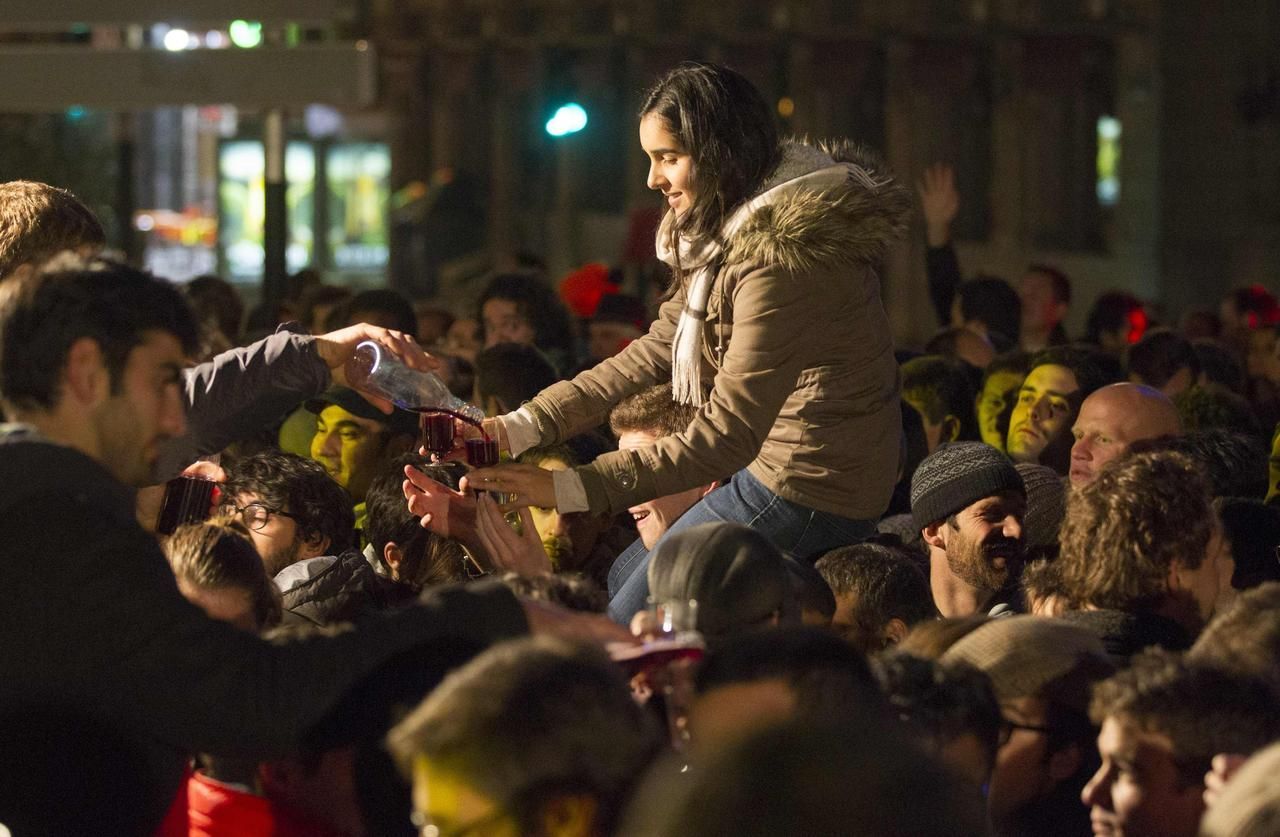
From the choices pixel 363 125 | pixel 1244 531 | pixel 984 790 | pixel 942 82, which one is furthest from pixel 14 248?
pixel 363 125

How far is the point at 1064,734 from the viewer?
157 inches

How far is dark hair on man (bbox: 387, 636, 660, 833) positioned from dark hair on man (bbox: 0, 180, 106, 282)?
2183 millimetres

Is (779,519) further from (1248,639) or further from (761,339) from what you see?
(1248,639)

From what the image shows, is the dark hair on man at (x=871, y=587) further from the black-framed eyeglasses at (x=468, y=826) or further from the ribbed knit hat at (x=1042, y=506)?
the black-framed eyeglasses at (x=468, y=826)

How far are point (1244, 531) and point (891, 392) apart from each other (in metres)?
1.21

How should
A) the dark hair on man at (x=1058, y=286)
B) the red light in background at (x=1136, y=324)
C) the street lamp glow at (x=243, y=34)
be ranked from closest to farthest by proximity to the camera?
1. the street lamp glow at (x=243, y=34)
2. the dark hair on man at (x=1058, y=286)
3. the red light in background at (x=1136, y=324)

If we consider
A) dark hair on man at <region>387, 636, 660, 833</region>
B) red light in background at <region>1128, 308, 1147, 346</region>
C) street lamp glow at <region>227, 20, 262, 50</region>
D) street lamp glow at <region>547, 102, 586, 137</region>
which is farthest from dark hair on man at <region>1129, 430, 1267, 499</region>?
street lamp glow at <region>547, 102, 586, 137</region>

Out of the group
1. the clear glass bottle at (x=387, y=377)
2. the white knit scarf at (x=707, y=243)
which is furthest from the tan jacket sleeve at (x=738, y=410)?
the clear glass bottle at (x=387, y=377)

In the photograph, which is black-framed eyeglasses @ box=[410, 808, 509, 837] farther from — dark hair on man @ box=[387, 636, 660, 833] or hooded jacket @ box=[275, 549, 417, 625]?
hooded jacket @ box=[275, 549, 417, 625]

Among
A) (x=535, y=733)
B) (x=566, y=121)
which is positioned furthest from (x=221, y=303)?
(x=535, y=733)

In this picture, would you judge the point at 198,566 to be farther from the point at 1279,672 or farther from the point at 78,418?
the point at 1279,672

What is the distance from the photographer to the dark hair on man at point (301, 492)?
6.24 meters

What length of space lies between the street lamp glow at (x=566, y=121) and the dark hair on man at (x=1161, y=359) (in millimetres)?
6281

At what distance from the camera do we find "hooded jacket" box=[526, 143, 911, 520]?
4980mm
